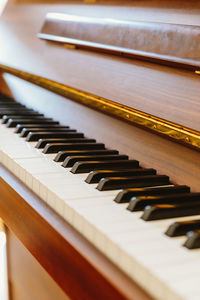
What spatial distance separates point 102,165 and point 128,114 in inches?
7.2

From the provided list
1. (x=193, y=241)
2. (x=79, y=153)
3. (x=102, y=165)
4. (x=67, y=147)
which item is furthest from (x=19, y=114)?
(x=193, y=241)

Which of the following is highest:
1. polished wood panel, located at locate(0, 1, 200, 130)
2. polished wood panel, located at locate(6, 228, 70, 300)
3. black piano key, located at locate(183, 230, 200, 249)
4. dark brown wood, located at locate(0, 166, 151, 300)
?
polished wood panel, located at locate(0, 1, 200, 130)

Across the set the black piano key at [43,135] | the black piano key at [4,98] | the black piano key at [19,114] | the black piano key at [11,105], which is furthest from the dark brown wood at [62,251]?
the black piano key at [4,98]

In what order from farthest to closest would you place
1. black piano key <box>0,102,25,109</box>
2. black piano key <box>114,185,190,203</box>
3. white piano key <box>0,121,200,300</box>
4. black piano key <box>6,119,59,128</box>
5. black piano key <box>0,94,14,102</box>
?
black piano key <box>0,94,14,102</box> → black piano key <box>0,102,25,109</box> → black piano key <box>6,119,59,128</box> → black piano key <box>114,185,190,203</box> → white piano key <box>0,121,200,300</box>

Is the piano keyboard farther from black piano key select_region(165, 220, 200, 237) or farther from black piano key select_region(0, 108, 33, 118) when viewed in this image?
black piano key select_region(0, 108, 33, 118)

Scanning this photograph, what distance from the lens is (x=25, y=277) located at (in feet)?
6.31

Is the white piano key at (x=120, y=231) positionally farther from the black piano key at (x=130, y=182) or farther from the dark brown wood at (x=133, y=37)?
Result: the dark brown wood at (x=133, y=37)

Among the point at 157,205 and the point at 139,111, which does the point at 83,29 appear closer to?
the point at 139,111

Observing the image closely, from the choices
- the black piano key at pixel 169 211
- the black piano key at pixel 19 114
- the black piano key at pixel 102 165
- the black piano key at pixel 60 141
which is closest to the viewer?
the black piano key at pixel 169 211

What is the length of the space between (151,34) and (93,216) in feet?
2.17

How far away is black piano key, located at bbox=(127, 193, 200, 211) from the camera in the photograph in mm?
1008

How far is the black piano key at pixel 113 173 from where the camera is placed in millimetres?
1194

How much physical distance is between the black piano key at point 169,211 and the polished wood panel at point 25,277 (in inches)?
28.8

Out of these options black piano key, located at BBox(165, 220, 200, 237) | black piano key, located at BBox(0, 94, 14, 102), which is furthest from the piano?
black piano key, located at BBox(0, 94, 14, 102)
